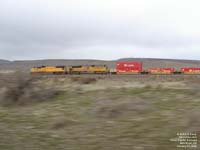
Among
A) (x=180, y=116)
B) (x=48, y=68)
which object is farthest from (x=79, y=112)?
(x=48, y=68)

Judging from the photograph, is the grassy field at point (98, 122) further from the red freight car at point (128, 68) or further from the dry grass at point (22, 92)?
the red freight car at point (128, 68)

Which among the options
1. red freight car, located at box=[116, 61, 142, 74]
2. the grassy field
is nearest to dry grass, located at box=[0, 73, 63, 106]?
the grassy field

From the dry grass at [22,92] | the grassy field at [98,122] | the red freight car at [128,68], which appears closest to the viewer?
the grassy field at [98,122]

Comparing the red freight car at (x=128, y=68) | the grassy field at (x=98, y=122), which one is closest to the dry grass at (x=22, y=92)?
the grassy field at (x=98, y=122)

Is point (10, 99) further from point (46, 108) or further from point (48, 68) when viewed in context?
point (48, 68)

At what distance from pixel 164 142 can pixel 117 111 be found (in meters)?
4.42

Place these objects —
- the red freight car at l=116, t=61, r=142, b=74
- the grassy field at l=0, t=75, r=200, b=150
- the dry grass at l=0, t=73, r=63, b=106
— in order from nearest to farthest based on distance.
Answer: the grassy field at l=0, t=75, r=200, b=150 → the dry grass at l=0, t=73, r=63, b=106 → the red freight car at l=116, t=61, r=142, b=74

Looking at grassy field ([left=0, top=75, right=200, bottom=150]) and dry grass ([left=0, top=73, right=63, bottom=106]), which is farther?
dry grass ([left=0, top=73, right=63, bottom=106])

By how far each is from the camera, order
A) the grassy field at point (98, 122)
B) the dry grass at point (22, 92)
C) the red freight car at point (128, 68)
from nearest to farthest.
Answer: the grassy field at point (98, 122) → the dry grass at point (22, 92) → the red freight car at point (128, 68)

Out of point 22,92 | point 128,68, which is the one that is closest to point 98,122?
point 22,92

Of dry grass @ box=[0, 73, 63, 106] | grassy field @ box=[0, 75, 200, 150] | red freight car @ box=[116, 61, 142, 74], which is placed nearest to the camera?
grassy field @ box=[0, 75, 200, 150]

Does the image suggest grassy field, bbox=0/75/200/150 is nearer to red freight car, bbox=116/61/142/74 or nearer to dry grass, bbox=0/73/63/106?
dry grass, bbox=0/73/63/106

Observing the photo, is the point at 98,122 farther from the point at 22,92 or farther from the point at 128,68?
the point at 128,68

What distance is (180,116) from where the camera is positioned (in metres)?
13.4
